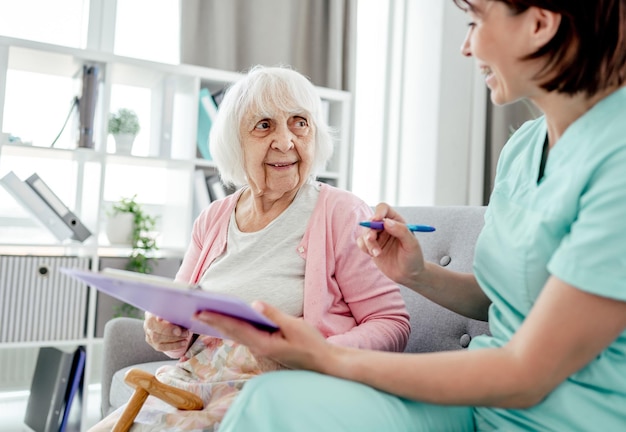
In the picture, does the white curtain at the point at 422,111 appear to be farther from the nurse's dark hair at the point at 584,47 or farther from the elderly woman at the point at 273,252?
the nurse's dark hair at the point at 584,47

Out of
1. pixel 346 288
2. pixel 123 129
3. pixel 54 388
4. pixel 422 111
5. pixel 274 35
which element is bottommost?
pixel 54 388

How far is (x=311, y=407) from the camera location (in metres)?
0.69

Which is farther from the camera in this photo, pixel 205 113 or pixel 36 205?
pixel 205 113

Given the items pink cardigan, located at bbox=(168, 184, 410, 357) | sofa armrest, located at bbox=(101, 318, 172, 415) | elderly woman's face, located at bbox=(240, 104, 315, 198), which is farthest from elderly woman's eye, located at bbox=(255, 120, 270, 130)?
sofa armrest, located at bbox=(101, 318, 172, 415)

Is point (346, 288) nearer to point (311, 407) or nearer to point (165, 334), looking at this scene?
point (165, 334)

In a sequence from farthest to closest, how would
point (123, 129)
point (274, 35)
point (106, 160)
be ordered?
1. point (274, 35)
2. point (123, 129)
3. point (106, 160)

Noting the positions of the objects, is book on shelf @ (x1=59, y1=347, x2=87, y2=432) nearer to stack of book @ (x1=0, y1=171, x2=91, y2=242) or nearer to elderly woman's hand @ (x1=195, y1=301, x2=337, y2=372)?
stack of book @ (x1=0, y1=171, x2=91, y2=242)

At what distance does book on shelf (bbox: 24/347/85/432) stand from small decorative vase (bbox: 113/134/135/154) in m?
0.79

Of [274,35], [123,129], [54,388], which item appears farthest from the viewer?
[274,35]

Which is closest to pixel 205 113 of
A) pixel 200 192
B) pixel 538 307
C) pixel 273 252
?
pixel 200 192

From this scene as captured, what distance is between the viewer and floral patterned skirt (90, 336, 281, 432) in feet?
3.64

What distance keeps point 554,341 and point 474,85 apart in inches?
105

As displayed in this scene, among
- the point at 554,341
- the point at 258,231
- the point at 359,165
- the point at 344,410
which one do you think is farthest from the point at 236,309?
the point at 359,165

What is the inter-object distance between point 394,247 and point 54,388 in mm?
1644
